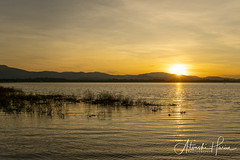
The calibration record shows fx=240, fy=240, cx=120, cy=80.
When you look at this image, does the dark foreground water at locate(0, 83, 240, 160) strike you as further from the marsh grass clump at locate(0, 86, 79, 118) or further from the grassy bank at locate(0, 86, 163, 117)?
the grassy bank at locate(0, 86, 163, 117)

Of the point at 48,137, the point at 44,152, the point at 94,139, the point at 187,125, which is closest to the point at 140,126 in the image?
the point at 187,125

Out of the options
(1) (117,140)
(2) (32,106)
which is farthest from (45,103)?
(1) (117,140)

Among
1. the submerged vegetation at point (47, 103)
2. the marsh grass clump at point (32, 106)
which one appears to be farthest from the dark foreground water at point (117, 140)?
the submerged vegetation at point (47, 103)

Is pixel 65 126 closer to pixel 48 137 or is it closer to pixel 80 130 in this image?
pixel 80 130

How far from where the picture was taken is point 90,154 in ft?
33.1

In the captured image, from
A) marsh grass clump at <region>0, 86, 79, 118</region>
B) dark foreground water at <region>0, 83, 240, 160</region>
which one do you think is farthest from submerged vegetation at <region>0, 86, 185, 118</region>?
dark foreground water at <region>0, 83, 240, 160</region>

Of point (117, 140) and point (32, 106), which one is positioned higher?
point (32, 106)

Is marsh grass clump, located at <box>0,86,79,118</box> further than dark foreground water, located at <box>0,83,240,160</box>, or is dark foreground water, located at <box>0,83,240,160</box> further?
marsh grass clump, located at <box>0,86,79,118</box>

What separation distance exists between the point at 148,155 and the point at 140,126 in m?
6.20

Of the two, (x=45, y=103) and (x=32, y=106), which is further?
(x=45, y=103)

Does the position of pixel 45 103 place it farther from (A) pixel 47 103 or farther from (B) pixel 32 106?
(B) pixel 32 106

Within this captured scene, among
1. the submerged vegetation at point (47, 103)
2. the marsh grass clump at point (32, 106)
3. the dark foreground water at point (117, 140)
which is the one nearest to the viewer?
the dark foreground water at point (117, 140)

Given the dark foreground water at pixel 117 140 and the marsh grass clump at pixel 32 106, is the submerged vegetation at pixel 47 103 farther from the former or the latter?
the dark foreground water at pixel 117 140

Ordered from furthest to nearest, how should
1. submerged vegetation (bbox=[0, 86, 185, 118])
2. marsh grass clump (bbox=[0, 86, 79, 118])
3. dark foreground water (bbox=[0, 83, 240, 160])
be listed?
submerged vegetation (bbox=[0, 86, 185, 118]) → marsh grass clump (bbox=[0, 86, 79, 118]) → dark foreground water (bbox=[0, 83, 240, 160])
